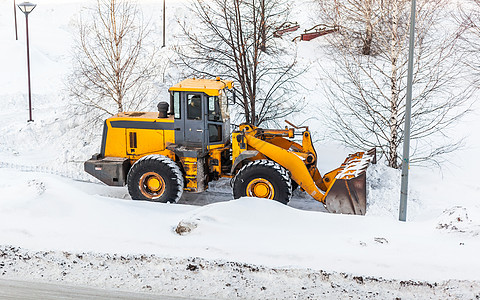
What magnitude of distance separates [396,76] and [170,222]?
8119 mm

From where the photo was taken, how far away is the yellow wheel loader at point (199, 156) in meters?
11.3

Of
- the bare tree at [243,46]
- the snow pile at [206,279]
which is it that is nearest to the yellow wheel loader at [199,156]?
the bare tree at [243,46]

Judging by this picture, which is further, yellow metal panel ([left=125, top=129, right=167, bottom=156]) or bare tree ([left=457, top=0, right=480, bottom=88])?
bare tree ([left=457, top=0, right=480, bottom=88])

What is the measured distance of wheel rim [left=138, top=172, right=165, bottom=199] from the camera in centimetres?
1170

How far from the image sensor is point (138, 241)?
833 centimetres

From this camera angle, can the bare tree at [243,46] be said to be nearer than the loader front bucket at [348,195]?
No

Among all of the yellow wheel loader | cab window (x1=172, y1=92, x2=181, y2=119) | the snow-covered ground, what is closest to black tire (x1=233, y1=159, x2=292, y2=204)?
the yellow wheel loader

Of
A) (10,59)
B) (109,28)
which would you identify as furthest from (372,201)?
(10,59)

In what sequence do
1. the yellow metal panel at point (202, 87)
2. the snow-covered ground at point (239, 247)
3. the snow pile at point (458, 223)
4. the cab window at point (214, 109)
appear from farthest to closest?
the cab window at point (214, 109), the yellow metal panel at point (202, 87), the snow pile at point (458, 223), the snow-covered ground at point (239, 247)

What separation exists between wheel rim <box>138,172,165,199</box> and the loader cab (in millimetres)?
995

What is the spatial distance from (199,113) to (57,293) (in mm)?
5697

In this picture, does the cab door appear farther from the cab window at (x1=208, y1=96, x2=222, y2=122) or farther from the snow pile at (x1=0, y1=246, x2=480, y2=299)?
the snow pile at (x1=0, y1=246, x2=480, y2=299)

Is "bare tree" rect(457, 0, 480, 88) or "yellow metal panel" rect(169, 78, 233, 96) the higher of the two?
"bare tree" rect(457, 0, 480, 88)

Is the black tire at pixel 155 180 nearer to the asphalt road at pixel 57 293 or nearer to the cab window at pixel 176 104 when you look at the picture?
the cab window at pixel 176 104
